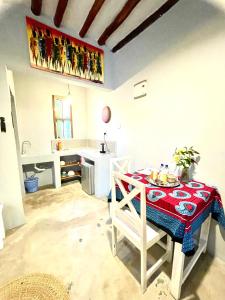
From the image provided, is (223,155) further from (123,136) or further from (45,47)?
(45,47)

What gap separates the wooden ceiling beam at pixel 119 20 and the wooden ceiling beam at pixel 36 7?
92 cm

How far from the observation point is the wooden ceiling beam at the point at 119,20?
1659 millimetres

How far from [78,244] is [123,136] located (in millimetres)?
1858

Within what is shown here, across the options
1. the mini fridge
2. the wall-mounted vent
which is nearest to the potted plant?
the wall-mounted vent

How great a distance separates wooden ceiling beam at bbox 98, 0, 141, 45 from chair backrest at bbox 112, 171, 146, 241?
1.98 meters

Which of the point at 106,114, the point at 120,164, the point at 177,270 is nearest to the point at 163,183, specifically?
the point at 177,270

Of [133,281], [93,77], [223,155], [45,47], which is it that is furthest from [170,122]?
[45,47]

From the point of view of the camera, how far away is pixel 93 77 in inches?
97.8

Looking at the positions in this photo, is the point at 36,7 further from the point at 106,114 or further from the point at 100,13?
the point at 106,114

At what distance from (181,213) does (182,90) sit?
1.41m

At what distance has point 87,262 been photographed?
1483mm

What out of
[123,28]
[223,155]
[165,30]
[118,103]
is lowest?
[223,155]

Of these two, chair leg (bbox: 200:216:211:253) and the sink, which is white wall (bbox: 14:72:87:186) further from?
chair leg (bbox: 200:216:211:253)

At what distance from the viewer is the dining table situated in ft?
3.37
